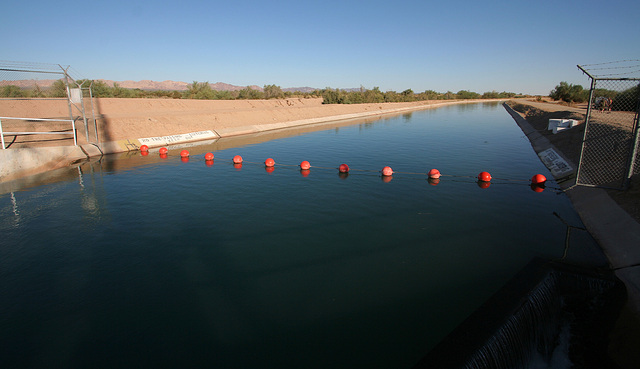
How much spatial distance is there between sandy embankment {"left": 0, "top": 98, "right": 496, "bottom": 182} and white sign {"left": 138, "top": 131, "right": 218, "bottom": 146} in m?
0.78

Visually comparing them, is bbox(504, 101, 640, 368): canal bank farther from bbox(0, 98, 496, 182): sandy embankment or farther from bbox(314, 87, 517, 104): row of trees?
bbox(314, 87, 517, 104): row of trees

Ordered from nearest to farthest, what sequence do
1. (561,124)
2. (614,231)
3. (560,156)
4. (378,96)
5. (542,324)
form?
(542,324) < (614,231) < (560,156) < (561,124) < (378,96)

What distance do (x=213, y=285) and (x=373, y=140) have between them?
82.7 feet

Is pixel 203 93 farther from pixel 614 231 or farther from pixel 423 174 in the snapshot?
pixel 614 231

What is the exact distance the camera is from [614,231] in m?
9.62

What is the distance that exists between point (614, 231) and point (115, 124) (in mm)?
32857

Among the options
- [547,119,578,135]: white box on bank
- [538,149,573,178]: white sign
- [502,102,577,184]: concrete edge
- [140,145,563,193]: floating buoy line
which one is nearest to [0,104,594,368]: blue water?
[140,145,563,193]: floating buoy line

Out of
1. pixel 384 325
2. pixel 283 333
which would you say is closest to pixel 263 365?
pixel 283 333

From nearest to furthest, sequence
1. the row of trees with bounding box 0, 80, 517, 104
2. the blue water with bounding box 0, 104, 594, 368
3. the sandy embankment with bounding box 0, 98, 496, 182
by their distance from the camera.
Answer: the blue water with bounding box 0, 104, 594, 368 → the sandy embankment with bounding box 0, 98, 496, 182 → the row of trees with bounding box 0, 80, 517, 104

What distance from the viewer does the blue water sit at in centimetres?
625

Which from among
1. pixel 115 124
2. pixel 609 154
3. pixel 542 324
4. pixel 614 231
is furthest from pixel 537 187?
pixel 115 124

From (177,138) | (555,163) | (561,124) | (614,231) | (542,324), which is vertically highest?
(561,124)

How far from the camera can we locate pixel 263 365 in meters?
5.84

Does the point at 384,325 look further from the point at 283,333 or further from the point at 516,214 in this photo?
the point at 516,214
